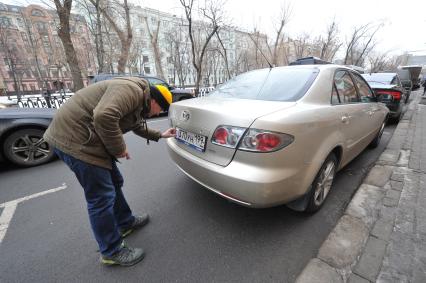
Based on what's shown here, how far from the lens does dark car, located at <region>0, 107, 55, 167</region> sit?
350 centimetres

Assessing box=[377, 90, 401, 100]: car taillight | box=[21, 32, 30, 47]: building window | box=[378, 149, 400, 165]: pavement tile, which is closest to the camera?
box=[378, 149, 400, 165]: pavement tile

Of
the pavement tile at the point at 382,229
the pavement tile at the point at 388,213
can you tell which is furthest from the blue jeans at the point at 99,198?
the pavement tile at the point at 388,213

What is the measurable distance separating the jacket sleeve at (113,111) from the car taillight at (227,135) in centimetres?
68

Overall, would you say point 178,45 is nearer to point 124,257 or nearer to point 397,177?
point 397,177

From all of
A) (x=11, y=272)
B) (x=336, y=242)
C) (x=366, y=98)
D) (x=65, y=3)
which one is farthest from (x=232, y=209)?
(x=65, y=3)

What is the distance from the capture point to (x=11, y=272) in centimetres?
167

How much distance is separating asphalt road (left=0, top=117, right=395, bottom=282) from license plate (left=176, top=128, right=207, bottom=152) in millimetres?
818

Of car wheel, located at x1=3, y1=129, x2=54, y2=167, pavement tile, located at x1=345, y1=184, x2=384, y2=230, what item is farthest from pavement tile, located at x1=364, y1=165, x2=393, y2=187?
car wheel, located at x1=3, y1=129, x2=54, y2=167

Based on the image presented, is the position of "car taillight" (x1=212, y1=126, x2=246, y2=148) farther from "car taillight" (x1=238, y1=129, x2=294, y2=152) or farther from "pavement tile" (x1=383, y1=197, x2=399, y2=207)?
"pavement tile" (x1=383, y1=197, x2=399, y2=207)

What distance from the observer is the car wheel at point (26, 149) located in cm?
355

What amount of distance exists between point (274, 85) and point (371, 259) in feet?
5.86

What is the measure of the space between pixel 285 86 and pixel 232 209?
4.87 feet

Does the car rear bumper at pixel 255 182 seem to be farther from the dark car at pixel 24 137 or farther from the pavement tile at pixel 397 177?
the dark car at pixel 24 137

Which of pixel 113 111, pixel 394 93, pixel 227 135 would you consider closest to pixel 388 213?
pixel 227 135
